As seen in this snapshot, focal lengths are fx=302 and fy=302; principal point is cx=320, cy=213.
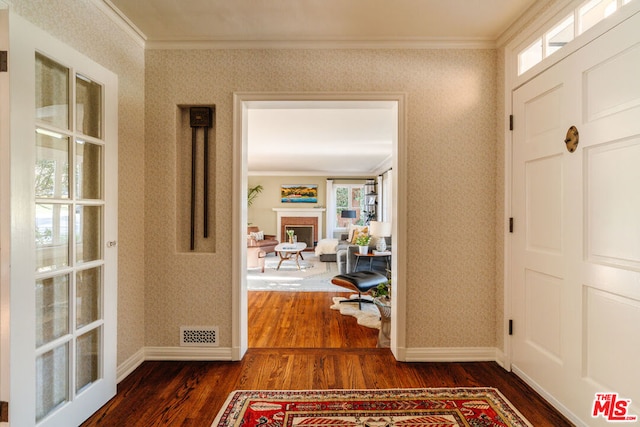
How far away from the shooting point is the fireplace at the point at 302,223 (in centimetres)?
968

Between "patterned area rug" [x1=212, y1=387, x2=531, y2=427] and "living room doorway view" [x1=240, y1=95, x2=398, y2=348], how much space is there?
84cm

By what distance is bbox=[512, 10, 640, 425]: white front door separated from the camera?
137 centimetres

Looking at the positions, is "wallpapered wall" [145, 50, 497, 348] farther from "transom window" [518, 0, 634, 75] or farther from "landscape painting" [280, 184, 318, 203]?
"landscape painting" [280, 184, 318, 203]

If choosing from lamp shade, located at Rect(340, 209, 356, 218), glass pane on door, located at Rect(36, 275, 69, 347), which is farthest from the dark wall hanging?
lamp shade, located at Rect(340, 209, 356, 218)

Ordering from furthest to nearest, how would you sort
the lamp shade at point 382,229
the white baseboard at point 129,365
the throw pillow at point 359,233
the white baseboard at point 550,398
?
1. the throw pillow at point 359,233
2. the lamp shade at point 382,229
3. the white baseboard at point 129,365
4. the white baseboard at point 550,398

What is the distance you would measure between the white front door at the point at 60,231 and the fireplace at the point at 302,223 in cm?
781

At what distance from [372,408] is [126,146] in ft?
7.69

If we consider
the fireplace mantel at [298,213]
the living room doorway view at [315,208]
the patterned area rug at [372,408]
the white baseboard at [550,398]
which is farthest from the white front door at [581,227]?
the fireplace mantel at [298,213]

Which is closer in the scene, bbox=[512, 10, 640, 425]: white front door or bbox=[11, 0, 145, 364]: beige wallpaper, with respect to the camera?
bbox=[512, 10, 640, 425]: white front door

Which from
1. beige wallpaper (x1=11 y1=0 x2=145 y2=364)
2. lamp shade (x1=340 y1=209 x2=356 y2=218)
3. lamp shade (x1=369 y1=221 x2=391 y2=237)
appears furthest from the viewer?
lamp shade (x1=340 y1=209 x2=356 y2=218)

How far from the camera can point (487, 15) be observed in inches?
79.2

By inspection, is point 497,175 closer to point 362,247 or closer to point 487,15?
point 487,15

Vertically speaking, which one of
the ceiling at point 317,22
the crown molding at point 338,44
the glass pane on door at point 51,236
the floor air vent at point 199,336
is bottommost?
the floor air vent at point 199,336

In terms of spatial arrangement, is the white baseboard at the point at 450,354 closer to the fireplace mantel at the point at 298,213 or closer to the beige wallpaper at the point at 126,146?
the beige wallpaper at the point at 126,146
